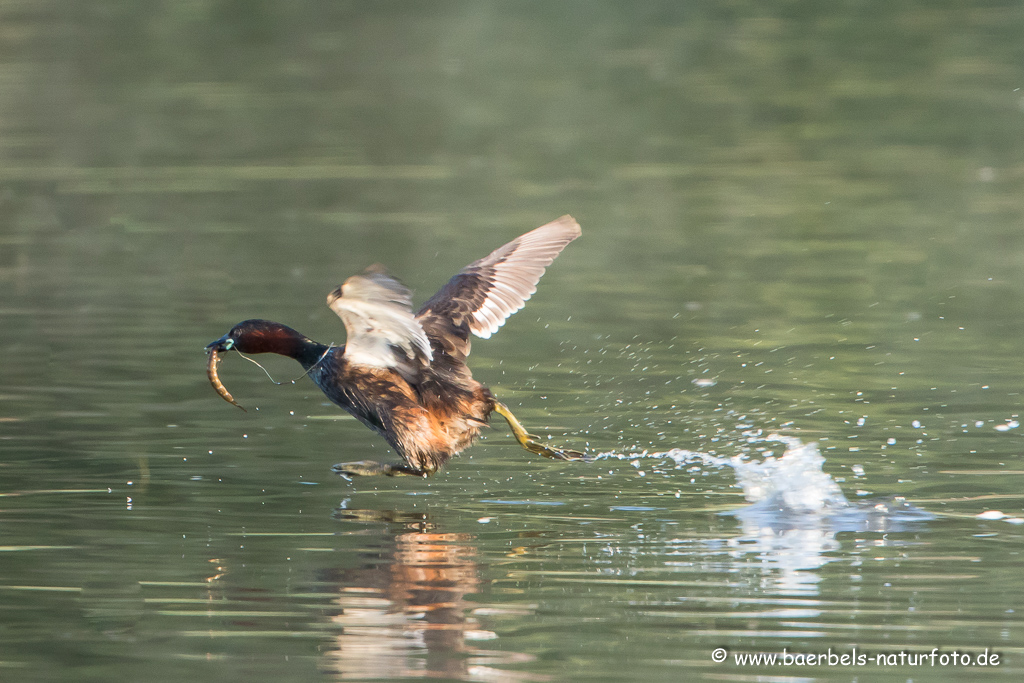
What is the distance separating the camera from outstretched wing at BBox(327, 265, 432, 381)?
654cm

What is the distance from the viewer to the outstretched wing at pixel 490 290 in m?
7.94

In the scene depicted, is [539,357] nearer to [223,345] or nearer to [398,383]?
[398,383]

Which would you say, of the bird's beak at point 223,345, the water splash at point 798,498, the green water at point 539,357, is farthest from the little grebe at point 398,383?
the water splash at point 798,498

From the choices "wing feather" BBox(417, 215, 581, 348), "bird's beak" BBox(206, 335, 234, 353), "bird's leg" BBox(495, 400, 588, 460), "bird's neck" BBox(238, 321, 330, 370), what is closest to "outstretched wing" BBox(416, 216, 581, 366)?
"wing feather" BBox(417, 215, 581, 348)

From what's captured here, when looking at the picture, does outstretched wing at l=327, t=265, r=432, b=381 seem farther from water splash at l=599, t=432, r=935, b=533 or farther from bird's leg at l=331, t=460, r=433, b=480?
water splash at l=599, t=432, r=935, b=533

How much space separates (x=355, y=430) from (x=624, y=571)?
2987mm

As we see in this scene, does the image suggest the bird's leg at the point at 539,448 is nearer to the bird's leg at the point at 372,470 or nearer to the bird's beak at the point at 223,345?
the bird's leg at the point at 372,470

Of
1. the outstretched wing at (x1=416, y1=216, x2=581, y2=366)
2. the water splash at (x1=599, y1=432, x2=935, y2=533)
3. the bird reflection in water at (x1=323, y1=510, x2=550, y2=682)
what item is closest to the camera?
the bird reflection in water at (x1=323, y1=510, x2=550, y2=682)

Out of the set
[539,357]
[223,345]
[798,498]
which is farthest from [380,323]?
[539,357]

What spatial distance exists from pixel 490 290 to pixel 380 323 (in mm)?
1389

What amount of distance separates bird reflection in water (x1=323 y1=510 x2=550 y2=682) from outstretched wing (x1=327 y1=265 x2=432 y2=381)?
Result: 0.77 meters

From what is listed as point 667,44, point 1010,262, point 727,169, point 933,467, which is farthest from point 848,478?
point 667,44

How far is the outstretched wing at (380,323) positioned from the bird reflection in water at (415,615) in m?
0.77

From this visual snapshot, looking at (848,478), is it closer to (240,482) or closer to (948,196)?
(240,482)
